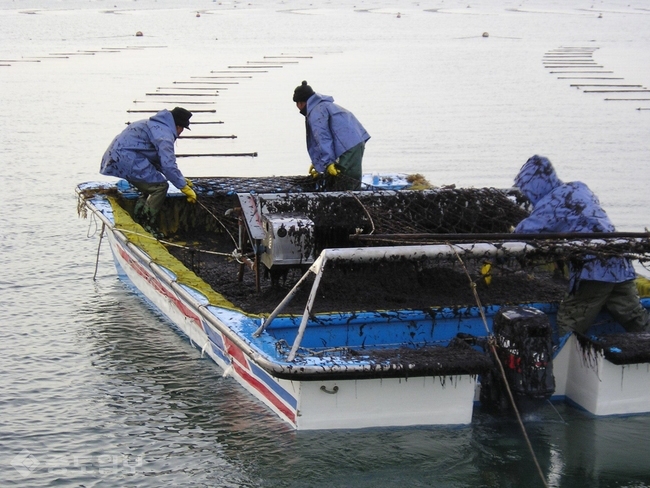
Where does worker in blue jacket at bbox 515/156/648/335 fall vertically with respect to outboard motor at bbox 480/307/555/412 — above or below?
above

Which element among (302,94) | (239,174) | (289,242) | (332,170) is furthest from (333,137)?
(239,174)

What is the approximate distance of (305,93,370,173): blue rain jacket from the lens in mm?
9586

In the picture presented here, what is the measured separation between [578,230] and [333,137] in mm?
3536

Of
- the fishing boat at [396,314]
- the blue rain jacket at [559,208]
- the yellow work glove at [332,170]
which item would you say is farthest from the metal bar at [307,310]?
the yellow work glove at [332,170]

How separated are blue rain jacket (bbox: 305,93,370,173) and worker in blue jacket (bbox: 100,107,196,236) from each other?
1223 millimetres

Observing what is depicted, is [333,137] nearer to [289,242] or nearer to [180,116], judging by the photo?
[180,116]

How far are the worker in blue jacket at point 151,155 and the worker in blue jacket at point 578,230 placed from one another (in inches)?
150

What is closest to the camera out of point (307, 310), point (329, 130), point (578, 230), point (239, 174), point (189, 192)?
point (307, 310)

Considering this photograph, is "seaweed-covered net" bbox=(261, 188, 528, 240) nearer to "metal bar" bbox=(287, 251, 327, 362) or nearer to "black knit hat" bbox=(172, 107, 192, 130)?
"black knit hat" bbox=(172, 107, 192, 130)

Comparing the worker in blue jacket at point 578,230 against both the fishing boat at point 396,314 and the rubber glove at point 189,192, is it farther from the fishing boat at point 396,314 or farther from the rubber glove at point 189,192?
the rubber glove at point 189,192

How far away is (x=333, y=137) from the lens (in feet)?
31.9

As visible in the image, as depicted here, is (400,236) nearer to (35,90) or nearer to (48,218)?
(48,218)

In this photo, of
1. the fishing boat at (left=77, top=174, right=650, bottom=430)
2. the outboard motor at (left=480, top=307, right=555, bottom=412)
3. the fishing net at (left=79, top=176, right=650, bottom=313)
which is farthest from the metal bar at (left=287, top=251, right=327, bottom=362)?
the outboard motor at (left=480, top=307, right=555, bottom=412)

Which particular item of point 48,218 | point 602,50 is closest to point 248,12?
point 602,50
